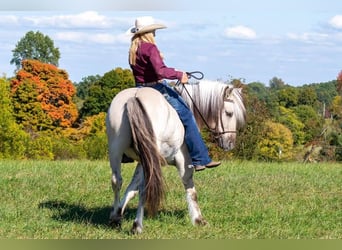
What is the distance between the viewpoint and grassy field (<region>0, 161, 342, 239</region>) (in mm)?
6680

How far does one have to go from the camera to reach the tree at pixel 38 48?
61938mm

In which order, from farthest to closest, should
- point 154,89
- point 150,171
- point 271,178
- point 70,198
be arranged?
1. point 271,178
2. point 70,198
3. point 154,89
4. point 150,171

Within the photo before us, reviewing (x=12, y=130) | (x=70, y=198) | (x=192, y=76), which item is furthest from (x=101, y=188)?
(x=12, y=130)

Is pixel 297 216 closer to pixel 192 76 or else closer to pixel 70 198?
pixel 192 76

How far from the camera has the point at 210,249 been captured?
4.25 metres

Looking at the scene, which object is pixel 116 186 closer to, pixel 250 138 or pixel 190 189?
pixel 190 189

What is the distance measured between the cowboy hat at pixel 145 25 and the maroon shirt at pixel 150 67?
0.15 meters

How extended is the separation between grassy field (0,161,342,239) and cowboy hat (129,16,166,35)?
2.14 m

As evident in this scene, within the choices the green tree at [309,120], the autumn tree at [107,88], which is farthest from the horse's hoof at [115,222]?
→ the green tree at [309,120]

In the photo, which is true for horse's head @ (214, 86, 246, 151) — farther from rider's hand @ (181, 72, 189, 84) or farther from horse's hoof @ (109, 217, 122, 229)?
horse's hoof @ (109, 217, 122, 229)

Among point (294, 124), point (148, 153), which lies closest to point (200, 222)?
point (148, 153)

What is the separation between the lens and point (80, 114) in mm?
57062

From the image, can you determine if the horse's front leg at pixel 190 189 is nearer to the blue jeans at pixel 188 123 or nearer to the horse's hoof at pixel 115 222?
the blue jeans at pixel 188 123

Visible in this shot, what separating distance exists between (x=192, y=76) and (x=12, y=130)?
1385 inches
